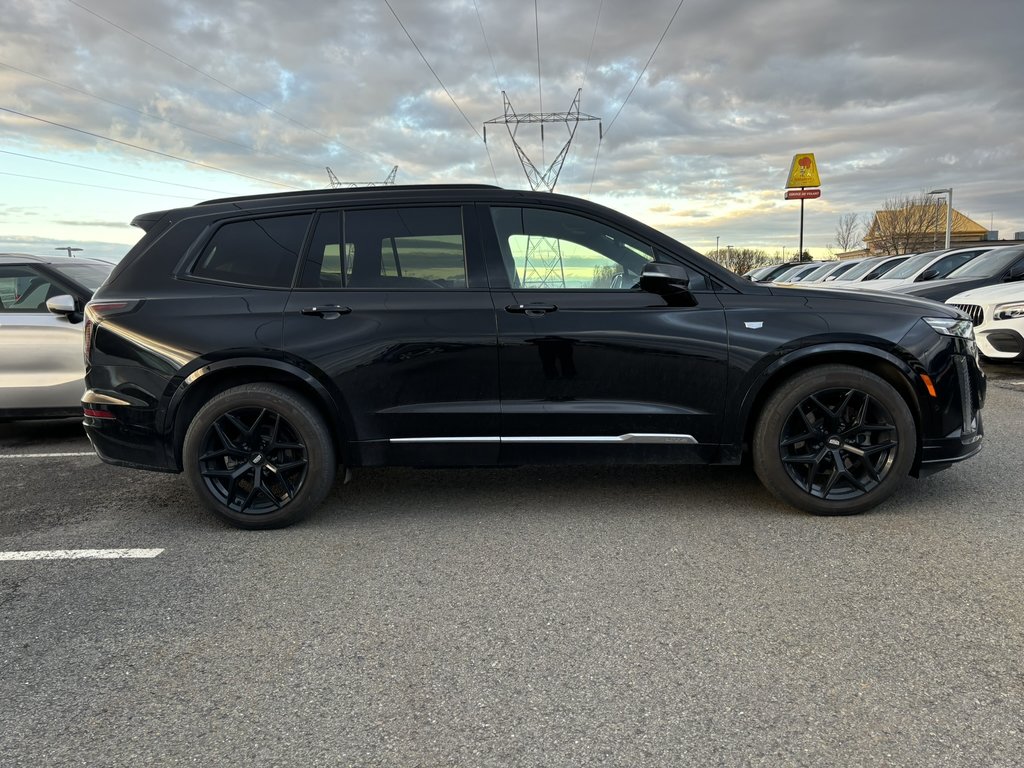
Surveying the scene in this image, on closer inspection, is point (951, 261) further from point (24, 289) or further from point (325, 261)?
point (24, 289)

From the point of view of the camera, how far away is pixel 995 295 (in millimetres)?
8578

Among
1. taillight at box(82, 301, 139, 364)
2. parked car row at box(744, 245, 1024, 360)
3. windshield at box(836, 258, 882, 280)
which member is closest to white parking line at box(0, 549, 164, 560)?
taillight at box(82, 301, 139, 364)

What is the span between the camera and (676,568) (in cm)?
319

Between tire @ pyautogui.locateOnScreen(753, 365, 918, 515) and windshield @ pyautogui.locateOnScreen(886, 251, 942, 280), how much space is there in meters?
11.8

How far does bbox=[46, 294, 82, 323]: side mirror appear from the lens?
18.2ft

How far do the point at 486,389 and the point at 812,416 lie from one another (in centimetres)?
175

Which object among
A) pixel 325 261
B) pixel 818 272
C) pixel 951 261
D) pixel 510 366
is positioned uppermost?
pixel 818 272

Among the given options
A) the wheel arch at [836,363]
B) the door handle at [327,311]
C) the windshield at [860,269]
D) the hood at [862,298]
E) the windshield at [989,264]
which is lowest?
the wheel arch at [836,363]

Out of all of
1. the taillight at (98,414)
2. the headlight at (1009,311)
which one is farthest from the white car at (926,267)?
the taillight at (98,414)

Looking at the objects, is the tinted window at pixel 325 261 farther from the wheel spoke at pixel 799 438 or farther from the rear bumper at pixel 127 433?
the wheel spoke at pixel 799 438

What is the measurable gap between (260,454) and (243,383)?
40 cm

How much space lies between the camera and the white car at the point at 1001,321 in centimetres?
814

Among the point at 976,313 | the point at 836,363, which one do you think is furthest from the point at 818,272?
the point at 836,363

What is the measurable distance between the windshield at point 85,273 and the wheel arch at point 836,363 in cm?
546
